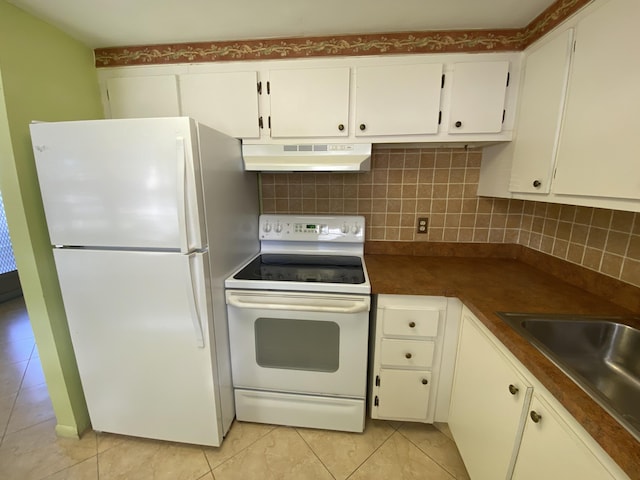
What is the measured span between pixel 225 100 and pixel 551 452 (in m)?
2.03

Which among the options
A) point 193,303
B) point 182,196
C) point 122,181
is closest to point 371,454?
point 193,303

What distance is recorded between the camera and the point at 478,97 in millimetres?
1413

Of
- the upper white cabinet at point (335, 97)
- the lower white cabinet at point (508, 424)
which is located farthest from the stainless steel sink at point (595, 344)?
the upper white cabinet at point (335, 97)

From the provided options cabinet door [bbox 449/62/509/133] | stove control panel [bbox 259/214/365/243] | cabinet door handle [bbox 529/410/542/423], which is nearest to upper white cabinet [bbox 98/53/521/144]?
cabinet door [bbox 449/62/509/133]

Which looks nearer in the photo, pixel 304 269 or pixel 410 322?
pixel 410 322

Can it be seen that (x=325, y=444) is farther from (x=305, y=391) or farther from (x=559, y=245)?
(x=559, y=245)

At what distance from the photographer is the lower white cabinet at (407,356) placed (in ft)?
4.40

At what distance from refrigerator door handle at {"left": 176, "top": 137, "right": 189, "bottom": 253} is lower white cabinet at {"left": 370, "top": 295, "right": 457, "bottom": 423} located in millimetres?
962

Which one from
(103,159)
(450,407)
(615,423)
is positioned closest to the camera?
(615,423)

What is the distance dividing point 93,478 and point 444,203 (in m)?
2.52

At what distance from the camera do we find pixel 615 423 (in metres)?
0.59

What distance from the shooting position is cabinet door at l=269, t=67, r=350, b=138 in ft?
4.83

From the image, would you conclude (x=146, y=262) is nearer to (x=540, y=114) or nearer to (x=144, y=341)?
(x=144, y=341)

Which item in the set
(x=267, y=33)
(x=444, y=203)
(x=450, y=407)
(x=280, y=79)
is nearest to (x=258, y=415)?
(x=450, y=407)
